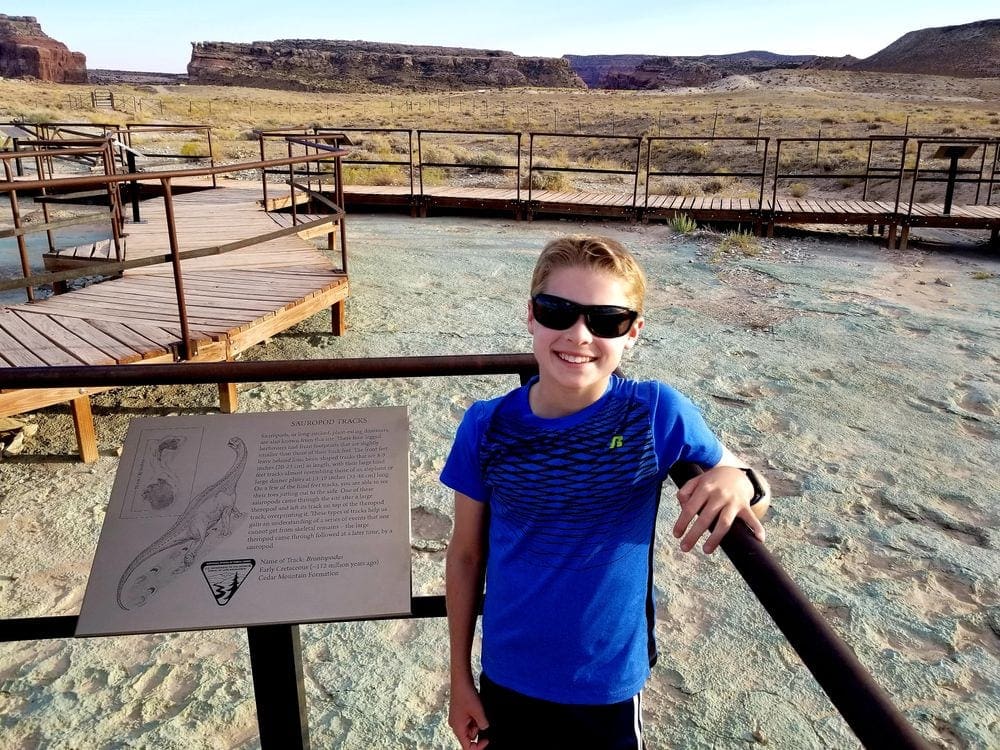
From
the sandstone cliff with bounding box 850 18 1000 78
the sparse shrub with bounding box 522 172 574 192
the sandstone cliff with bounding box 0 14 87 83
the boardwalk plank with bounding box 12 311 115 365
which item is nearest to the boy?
the boardwalk plank with bounding box 12 311 115 365

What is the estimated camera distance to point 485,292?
25.0 feet

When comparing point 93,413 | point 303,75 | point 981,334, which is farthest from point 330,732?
point 303,75

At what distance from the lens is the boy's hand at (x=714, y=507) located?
113cm

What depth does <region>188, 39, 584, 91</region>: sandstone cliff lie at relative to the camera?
88438 mm

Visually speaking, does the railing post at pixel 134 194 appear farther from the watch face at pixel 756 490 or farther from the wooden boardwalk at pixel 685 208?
the watch face at pixel 756 490

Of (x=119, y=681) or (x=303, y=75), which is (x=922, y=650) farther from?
(x=303, y=75)

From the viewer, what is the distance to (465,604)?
5.03 ft

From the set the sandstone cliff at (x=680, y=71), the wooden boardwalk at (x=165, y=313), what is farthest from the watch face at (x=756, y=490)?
the sandstone cliff at (x=680, y=71)

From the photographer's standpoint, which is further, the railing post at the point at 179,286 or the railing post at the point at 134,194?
the railing post at the point at 134,194

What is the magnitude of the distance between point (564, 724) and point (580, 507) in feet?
1.26

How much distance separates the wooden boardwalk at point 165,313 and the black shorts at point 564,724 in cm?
295

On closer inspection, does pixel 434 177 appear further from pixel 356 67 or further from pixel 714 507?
pixel 356 67

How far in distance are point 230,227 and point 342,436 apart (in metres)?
7.28

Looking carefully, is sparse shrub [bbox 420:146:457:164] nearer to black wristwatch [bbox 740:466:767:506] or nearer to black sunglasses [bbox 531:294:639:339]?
black sunglasses [bbox 531:294:639:339]
